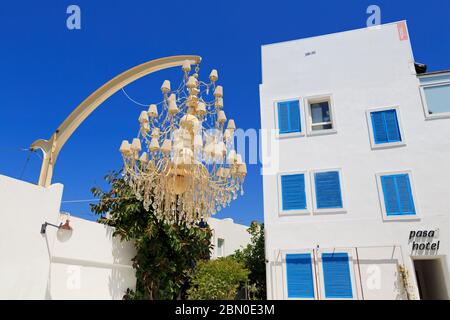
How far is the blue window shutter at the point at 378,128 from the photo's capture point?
8125 millimetres

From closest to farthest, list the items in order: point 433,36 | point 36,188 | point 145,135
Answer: point 145,135
point 36,188
point 433,36

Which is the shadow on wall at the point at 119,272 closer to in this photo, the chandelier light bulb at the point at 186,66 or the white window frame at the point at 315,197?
the chandelier light bulb at the point at 186,66

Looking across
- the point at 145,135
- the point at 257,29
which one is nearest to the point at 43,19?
the point at 145,135

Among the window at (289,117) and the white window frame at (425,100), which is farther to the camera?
the window at (289,117)

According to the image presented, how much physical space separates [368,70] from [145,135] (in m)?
7.37

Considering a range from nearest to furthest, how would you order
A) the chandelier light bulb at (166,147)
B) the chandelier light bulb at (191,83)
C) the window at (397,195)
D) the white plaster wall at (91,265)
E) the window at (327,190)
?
the chandelier light bulb at (166,147) < the chandelier light bulb at (191,83) < the white plaster wall at (91,265) < the window at (397,195) < the window at (327,190)

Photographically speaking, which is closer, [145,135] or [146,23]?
[145,135]

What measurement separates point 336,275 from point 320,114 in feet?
14.8

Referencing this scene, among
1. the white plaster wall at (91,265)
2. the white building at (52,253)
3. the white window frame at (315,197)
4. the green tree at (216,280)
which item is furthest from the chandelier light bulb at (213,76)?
the green tree at (216,280)

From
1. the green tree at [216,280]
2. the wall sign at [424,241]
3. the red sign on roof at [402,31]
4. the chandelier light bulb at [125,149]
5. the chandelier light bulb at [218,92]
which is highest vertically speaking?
the red sign on roof at [402,31]

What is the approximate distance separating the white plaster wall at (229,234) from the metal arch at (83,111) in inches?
362

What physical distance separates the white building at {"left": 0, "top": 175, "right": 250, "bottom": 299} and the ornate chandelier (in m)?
2.07

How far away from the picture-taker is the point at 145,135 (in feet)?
13.9

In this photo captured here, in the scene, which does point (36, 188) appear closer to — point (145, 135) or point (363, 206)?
point (145, 135)
